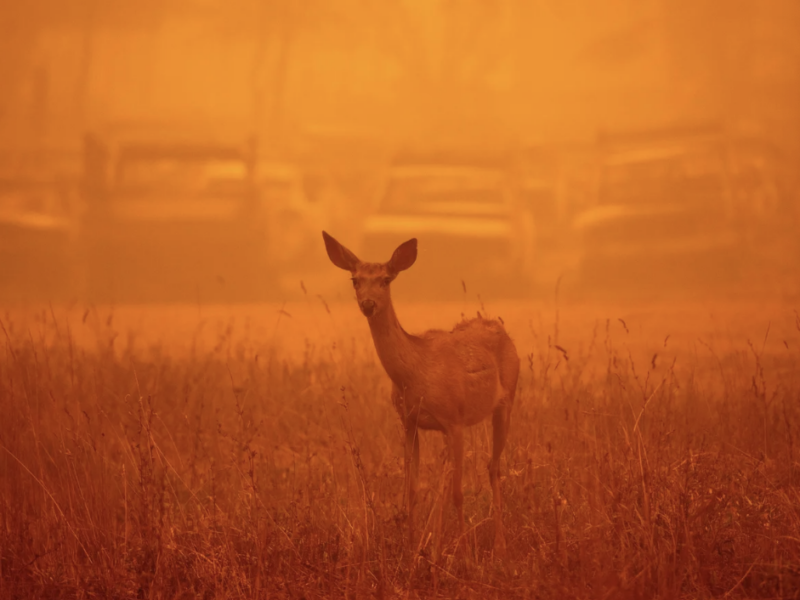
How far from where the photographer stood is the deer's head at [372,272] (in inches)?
187

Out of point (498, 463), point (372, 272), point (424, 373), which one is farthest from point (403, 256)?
point (498, 463)

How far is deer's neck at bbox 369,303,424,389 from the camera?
4.98m

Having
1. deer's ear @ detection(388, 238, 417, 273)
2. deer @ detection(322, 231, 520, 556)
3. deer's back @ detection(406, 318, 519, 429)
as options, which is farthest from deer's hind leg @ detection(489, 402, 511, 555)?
deer's ear @ detection(388, 238, 417, 273)

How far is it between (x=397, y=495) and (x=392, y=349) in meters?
1.17

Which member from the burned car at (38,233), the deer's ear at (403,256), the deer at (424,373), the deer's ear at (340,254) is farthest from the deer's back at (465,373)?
the burned car at (38,233)

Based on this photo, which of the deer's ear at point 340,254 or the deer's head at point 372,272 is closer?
the deer's head at point 372,272

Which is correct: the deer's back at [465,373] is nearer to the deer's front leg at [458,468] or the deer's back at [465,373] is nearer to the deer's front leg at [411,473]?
the deer's front leg at [458,468]

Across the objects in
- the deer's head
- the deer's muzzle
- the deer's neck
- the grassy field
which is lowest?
the grassy field

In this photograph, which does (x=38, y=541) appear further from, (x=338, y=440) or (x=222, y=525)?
(x=338, y=440)

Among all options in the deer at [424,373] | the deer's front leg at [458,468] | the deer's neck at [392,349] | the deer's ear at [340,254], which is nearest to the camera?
the deer's front leg at [458,468]

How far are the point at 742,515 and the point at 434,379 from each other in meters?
1.94

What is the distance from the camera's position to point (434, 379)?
509cm

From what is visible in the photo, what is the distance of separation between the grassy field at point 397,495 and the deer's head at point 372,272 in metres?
0.87

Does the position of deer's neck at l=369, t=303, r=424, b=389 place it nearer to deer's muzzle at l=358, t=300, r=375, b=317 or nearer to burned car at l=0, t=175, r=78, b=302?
deer's muzzle at l=358, t=300, r=375, b=317
